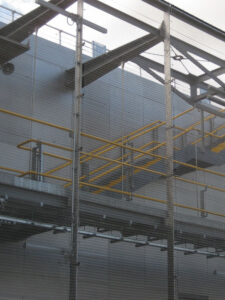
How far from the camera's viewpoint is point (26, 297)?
5.30m

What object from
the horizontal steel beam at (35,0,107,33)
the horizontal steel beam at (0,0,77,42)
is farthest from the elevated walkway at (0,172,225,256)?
the horizontal steel beam at (0,0,77,42)

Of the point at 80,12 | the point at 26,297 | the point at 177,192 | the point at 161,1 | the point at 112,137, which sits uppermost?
the point at 161,1

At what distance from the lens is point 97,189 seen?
627cm

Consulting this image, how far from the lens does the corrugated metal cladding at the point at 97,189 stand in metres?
5.34

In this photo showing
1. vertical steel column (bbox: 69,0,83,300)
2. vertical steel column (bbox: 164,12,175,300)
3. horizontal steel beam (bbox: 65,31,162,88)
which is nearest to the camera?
vertical steel column (bbox: 69,0,83,300)

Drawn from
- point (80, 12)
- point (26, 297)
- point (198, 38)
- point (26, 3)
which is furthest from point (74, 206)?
point (198, 38)

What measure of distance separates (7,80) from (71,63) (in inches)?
39.8

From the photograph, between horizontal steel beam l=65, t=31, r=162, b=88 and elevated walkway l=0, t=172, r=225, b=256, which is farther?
horizontal steel beam l=65, t=31, r=162, b=88

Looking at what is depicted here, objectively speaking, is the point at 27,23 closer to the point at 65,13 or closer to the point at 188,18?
the point at 65,13

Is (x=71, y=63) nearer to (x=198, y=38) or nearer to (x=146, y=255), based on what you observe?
(x=198, y=38)

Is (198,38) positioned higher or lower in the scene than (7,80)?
higher

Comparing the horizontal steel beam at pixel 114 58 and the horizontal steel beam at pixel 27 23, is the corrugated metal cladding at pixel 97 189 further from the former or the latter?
the horizontal steel beam at pixel 27 23

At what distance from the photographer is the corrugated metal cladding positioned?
17.5ft

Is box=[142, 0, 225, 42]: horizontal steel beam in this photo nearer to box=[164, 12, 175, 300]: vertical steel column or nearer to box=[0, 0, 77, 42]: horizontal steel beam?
box=[164, 12, 175, 300]: vertical steel column
